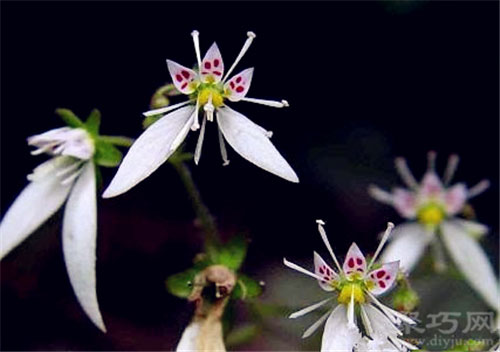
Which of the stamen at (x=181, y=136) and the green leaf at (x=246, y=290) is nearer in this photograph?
the stamen at (x=181, y=136)

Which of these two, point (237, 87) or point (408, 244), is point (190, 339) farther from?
point (408, 244)

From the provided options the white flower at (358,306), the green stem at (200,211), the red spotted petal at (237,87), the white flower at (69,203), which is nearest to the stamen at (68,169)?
the white flower at (69,203)

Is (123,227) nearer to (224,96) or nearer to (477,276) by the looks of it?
(477,276)

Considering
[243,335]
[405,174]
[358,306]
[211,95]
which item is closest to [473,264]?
[405,174]

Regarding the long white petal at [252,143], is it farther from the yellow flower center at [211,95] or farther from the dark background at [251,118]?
the dark background at [251,118]

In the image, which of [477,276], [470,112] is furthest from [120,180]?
[470,112]

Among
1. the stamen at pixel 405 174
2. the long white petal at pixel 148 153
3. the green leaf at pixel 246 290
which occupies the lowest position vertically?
the green leaf at pixel 246 290

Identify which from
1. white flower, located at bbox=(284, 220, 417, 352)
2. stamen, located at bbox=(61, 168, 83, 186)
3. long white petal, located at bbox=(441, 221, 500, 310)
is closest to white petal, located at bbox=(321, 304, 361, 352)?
white flower, located at bbox=(284, 220, 417, 352)
